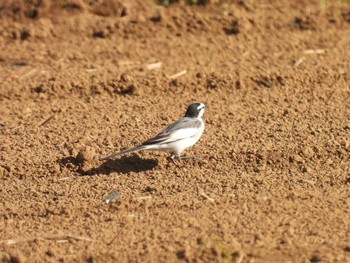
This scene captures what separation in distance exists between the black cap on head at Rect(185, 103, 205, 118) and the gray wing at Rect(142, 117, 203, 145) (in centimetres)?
A: 18

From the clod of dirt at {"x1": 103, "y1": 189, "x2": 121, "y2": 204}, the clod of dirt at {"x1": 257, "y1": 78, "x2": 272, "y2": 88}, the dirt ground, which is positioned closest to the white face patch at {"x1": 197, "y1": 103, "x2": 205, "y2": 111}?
the dirt ground

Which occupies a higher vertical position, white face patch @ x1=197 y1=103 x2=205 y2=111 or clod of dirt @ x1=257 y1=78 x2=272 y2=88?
white face patch @ x1=197 y1=103 x2=205 y2=111

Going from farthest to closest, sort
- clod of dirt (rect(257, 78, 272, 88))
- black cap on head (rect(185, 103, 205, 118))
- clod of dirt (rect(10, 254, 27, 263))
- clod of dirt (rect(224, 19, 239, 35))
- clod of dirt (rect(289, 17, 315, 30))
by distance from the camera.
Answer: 1. clod of dirt (rect(289, 17, 315, 30))
2. clod of dirt (rect(224, 19, 239, 35))
3. clod of dirt (rect(257, 78, 272, 88))
4. black cap on head (rect(185, 103, 205, 118))
5. clod of dirt (rect(10, 254, 27, 263))

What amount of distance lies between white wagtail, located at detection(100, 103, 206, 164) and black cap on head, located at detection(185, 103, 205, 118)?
5.2 inches

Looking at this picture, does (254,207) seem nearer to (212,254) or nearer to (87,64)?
(212,254)

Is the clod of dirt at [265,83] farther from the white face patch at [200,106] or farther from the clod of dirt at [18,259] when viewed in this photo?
the clod of dirt at [18,259]

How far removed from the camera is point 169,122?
10.2 metres

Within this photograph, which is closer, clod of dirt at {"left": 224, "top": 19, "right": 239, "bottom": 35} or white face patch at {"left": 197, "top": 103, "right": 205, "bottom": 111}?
white face patch at {"left": 197, "top": 103, "right": 205, "bottom": 111}

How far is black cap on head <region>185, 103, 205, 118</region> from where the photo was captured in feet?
31.8

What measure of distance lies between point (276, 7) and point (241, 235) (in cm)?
650

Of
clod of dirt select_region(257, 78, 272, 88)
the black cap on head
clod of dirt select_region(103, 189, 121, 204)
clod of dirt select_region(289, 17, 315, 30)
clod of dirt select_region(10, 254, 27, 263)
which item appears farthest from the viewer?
clod of dirt select_region(289, 17, 315, 30)

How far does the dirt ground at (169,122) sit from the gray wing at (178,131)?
0.27 m

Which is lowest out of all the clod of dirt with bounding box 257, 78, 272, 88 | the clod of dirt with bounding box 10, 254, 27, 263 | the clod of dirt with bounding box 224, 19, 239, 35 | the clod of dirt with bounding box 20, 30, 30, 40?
the clod of dirt with bounding box 257, 78, 272, 88

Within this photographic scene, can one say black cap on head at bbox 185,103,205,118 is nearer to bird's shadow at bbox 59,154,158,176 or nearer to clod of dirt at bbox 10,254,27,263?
bird's shadow at bbox 59,154,158,176
